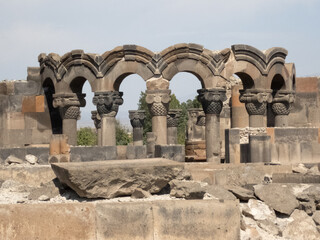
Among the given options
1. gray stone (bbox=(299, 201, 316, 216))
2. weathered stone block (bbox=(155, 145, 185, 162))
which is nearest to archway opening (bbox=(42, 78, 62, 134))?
weathered stone block (bbox=(155, 145, 185, 162))

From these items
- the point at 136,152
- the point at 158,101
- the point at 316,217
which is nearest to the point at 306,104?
the point at 158,101

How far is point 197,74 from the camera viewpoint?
15.2m

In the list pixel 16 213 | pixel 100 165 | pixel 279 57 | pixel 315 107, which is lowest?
pixel 16 213

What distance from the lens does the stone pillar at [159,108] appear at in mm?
14789

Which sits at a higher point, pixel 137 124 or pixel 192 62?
pixel 192 62

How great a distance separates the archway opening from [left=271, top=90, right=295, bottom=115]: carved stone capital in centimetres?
526

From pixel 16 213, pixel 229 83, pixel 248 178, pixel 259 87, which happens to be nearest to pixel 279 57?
pixel 259 87

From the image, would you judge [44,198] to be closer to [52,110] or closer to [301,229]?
[301,229]

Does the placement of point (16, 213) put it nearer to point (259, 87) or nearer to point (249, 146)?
point (249, 146)

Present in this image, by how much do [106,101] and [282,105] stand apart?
434 centimetres

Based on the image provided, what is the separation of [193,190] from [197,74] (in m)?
8.47

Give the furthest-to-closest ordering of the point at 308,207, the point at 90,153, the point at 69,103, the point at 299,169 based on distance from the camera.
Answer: the point at 69,103
the point at 299,169
the point at 90,153
the point at 308,207

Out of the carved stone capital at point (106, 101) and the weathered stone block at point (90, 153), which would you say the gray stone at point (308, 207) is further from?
the carved stone capital at point (106, 101)

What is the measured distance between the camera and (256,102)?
1544 cm
